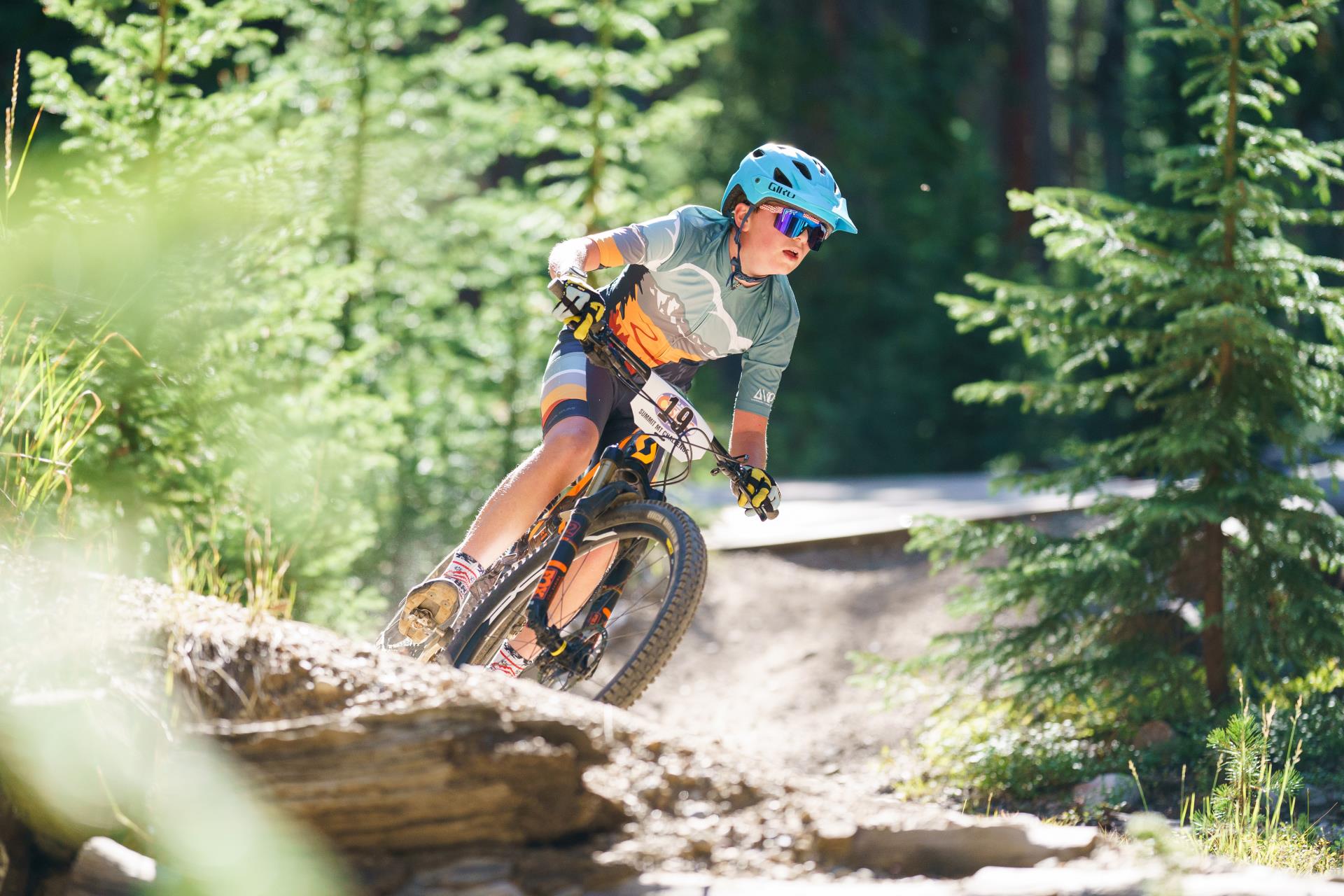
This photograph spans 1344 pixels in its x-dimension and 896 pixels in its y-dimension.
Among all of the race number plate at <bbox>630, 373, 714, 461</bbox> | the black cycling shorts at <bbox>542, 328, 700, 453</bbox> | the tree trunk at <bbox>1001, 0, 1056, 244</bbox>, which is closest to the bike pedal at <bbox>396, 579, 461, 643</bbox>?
the black cycling shorts at <bbox>542, 328, 700, 453</bbox>

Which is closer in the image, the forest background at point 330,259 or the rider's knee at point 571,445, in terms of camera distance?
the rider's knee at point 571,445

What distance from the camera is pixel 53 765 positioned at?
2953 mm

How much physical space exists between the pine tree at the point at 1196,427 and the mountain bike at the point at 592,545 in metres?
2.07

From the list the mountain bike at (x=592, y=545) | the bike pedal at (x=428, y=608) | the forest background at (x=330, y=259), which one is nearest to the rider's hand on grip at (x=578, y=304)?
the mountain bike at (x=592, y=545)

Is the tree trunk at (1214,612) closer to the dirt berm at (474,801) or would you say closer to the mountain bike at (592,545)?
the mountain bike at (592,545)

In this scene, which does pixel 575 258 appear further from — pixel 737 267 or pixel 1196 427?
pixel 1196 427

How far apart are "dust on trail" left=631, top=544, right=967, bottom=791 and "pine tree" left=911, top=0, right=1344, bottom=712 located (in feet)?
3.60

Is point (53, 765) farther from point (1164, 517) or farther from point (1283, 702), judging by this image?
point (1283, 702)

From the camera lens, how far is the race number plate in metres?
4.29

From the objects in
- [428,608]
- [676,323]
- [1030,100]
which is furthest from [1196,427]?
[1030,100]

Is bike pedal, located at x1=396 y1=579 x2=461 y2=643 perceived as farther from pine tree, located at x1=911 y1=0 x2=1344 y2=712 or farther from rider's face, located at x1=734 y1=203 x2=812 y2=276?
pine tree, located at x1=911 y1=0 x2=1344 y2=712

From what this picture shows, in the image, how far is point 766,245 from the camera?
170 inches

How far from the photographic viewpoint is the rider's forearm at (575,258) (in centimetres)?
414

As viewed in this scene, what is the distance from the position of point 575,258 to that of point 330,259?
4.62m
